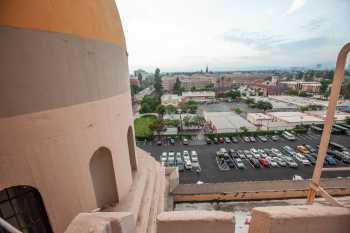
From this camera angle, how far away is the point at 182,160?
73.3 ft

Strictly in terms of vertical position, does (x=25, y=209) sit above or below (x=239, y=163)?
above

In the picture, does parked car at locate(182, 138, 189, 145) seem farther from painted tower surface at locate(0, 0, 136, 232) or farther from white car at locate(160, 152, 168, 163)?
painted tower surface at locate(0, 0, 136, 232)

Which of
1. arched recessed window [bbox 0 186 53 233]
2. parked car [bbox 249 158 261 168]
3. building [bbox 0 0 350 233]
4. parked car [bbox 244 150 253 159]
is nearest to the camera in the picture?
building [bbox 0 0 350 233]

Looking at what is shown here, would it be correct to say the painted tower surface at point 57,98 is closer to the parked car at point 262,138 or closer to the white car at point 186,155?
the white car at point 186,155

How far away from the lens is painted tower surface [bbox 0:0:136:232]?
3.33 meters

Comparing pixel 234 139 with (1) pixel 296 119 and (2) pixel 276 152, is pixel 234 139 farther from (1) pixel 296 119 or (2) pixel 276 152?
(1) pixel 296 119

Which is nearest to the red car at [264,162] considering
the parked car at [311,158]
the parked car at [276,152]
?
the parked car at [276,152]

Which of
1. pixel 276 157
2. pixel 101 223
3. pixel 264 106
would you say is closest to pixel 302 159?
pixel 276 157

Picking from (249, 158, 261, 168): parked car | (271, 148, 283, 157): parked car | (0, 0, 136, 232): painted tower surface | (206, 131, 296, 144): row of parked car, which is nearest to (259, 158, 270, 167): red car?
(249, 158, 261, 168): parked car

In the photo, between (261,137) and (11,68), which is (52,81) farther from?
(261,137)

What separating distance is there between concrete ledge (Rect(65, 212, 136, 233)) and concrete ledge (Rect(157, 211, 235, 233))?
0.52 metres

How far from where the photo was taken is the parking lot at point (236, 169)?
61.3 feet

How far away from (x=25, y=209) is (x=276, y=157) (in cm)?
2403

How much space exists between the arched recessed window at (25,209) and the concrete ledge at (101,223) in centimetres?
232
